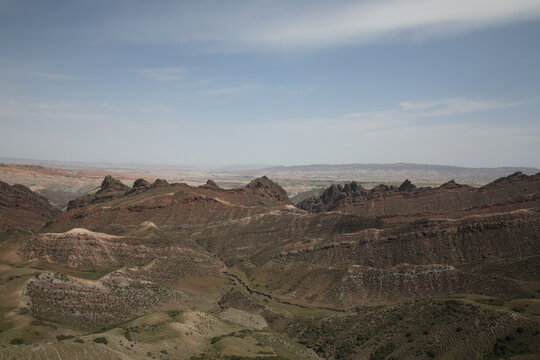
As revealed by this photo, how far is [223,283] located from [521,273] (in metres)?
69.3

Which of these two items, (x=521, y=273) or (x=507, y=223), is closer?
(x=521, y=273)

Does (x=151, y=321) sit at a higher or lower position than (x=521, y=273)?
lower

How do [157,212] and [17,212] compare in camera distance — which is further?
[17,212]

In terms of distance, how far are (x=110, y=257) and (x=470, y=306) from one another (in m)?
87.9

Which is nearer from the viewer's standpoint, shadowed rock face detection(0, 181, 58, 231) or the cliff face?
the cliff face

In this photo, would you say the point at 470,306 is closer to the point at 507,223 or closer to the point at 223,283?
the point at 507,223

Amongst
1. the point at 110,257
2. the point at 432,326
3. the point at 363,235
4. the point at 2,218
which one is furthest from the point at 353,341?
the point at 2,218

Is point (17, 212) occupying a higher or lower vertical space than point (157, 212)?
lower

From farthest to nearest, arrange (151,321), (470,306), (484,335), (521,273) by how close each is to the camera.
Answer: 1. (521,273)
2. (151,321)
3. (470,306)
4. (484,335)

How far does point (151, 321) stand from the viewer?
65.4 metres

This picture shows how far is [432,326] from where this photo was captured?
55.0 m

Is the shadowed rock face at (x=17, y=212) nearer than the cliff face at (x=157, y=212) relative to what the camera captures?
No

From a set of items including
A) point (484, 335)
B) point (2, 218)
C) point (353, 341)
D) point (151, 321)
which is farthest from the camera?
point (2, 218)

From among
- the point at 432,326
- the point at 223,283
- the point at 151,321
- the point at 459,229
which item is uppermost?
the point at 459,229
